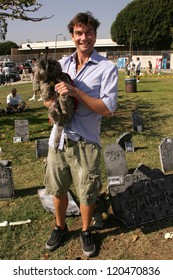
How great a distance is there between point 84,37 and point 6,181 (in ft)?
8.69

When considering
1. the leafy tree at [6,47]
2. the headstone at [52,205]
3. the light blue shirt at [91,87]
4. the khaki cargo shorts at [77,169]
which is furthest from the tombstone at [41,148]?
the leafy tree at [6,47]

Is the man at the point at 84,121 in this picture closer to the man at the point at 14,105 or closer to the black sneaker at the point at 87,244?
the black sneaker at the point at 87,244

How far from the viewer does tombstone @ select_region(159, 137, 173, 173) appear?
544cm

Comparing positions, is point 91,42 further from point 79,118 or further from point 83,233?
point 83,233

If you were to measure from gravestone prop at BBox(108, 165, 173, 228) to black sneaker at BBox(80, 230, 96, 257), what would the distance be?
1.95 ft

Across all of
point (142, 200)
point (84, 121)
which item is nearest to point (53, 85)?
point (84, 121)

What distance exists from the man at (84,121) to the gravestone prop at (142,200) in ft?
2.06

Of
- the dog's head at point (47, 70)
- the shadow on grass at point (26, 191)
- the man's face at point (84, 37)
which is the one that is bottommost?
the shadow on grass at point (26, 191)

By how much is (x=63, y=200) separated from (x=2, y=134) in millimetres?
5385

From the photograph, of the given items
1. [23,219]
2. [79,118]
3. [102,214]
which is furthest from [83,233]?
[79,118]

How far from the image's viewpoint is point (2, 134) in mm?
8352

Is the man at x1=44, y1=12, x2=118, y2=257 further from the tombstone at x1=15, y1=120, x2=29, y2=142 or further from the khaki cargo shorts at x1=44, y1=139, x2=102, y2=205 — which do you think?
the tombstone at x1=15, y1=120, x2=29, y2=142

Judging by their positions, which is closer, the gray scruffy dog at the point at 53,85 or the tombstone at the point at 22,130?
the gray scruffy dog at the point at 53,85

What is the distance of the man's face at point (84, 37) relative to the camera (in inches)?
107
